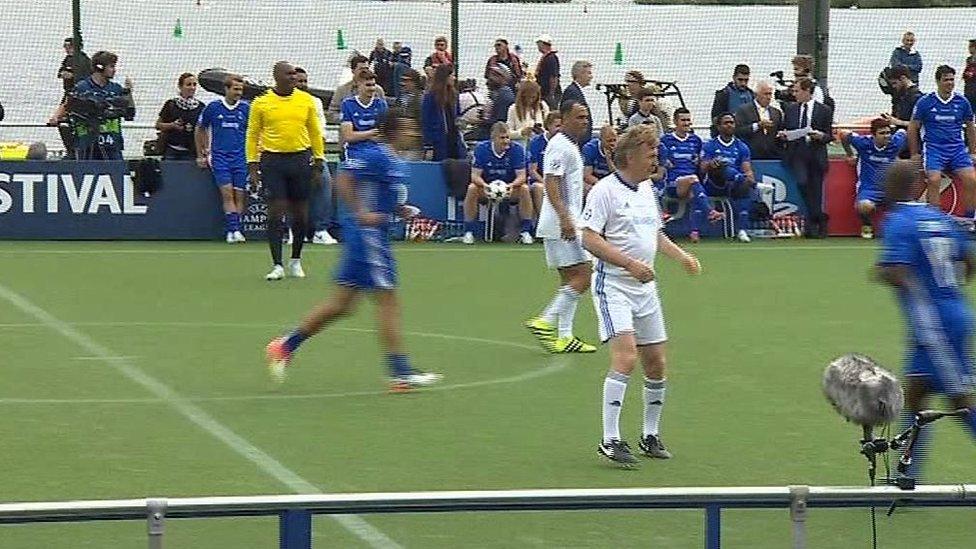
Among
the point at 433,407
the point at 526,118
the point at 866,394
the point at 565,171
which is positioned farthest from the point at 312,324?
the point at 526,118

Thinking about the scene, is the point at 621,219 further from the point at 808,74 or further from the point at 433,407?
the point at 808,74

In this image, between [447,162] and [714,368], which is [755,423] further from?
[447,162]

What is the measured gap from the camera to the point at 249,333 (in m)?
14.1

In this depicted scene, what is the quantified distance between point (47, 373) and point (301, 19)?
57.6ft

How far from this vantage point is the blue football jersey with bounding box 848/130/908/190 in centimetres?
2258

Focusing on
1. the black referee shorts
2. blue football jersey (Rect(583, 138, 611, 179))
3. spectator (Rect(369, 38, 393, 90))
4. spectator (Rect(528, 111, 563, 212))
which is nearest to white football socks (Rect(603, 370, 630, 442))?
the black referee shorts

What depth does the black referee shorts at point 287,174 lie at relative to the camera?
17.2 meters

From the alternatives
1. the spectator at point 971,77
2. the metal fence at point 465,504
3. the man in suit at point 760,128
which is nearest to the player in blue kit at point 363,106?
the man in suit at point 760,128

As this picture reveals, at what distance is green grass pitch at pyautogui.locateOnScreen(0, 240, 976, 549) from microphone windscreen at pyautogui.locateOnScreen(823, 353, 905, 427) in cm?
69

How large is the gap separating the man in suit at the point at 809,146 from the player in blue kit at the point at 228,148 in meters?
6.64

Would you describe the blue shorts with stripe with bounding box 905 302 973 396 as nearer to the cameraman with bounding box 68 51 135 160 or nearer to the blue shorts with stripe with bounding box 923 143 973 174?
the blue shorts with stripe with bounding box 923 143 973 174

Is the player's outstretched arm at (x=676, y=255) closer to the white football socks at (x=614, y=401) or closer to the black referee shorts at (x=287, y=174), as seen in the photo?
the white football socks at (x=614, y=401)

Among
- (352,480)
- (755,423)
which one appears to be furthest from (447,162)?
(352,480)

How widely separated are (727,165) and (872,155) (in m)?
1.84
